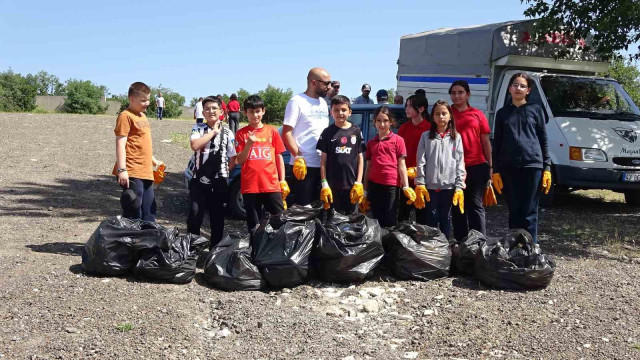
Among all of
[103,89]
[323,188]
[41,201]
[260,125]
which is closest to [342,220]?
[323,188]

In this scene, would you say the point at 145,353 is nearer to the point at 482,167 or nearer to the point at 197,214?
the point at 197,214

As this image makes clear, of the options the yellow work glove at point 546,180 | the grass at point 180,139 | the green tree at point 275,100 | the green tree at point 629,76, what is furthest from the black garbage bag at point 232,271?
the green tree at point 275,100

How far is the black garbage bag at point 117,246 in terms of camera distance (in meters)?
5.06

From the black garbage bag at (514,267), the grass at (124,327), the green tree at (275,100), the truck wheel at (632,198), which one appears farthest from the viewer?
the green tree at (275,100)

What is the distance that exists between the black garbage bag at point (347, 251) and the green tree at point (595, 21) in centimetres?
464

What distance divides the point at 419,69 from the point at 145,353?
855 cm

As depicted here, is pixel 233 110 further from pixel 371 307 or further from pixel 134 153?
pixel 371 307

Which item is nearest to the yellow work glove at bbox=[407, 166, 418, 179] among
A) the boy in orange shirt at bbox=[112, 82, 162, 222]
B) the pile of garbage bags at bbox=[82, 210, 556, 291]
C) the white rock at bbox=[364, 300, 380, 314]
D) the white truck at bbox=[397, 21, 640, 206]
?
the pile of garbage bags at bbox=[82, 210, 556, 291]

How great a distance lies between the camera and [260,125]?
567 centimetres

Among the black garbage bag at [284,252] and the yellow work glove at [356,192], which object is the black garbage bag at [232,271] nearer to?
the black garbage bag at [284,252]

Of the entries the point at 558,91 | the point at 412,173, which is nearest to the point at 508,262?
the point at 412,173

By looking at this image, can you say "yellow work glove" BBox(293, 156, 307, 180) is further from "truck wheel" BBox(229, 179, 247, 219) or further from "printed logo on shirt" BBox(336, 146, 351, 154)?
"truck wheel" BBox(229, 179, 247, 219)

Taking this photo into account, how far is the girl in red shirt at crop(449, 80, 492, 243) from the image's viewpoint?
19.1 feet

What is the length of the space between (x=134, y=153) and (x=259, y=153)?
1.11m
